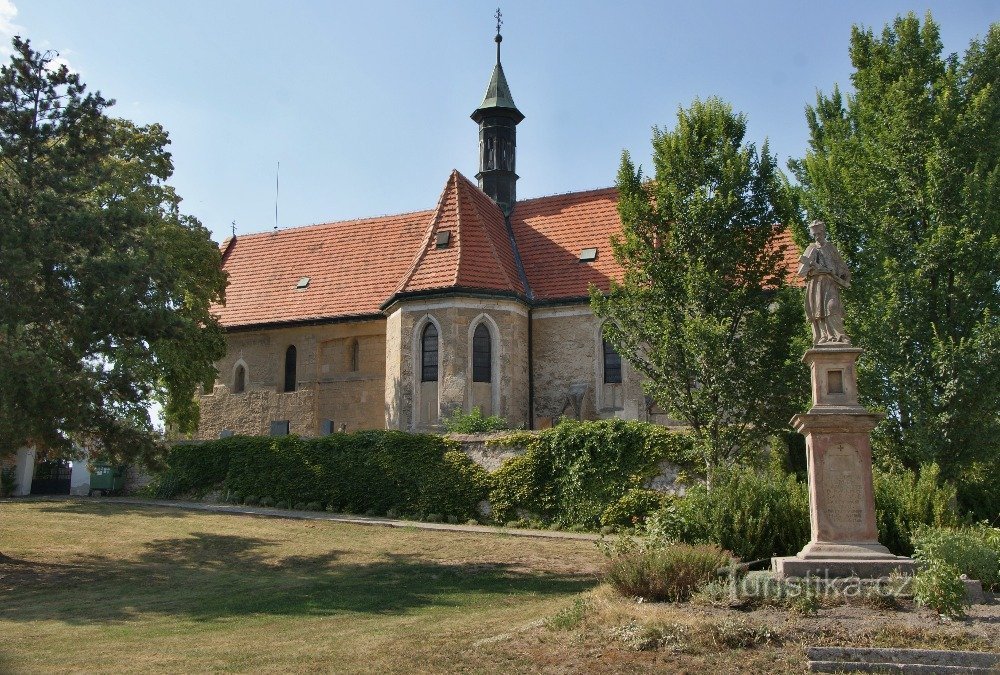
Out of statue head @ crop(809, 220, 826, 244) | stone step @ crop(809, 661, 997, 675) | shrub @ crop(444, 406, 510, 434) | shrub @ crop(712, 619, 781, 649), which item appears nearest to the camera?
stone step @ crop(809, 661, 997, 675)

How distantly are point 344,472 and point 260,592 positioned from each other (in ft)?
31.0

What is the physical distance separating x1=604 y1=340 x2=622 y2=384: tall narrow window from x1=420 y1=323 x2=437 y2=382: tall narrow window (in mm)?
4812

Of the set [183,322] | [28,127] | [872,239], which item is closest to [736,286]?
[872,239]

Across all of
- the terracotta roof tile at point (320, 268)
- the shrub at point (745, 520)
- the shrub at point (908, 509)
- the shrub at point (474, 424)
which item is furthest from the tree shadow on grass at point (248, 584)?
the terracotta roof tile at point (320, 268)

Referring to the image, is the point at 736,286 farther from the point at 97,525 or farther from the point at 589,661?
the point at 97,525

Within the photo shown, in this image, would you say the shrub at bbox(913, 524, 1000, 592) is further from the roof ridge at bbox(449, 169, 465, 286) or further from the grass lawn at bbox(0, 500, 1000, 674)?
the roof ridge at bbox(449, 169, 465, 286)

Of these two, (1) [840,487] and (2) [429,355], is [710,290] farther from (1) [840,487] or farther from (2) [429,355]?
(2) [429,355]

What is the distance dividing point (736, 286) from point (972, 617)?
9913 mm

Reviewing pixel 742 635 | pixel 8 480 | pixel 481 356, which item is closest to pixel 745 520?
pixel 742 635

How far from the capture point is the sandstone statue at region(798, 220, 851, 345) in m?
12.7

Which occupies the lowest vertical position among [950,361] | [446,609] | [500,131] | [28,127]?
[446,609]

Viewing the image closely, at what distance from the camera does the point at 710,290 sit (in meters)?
18.4

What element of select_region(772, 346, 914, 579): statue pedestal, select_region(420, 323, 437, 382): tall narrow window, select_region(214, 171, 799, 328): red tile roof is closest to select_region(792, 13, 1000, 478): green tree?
select_region(772, 346, 914, 579): statue pedestal

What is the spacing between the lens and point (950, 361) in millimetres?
15828
